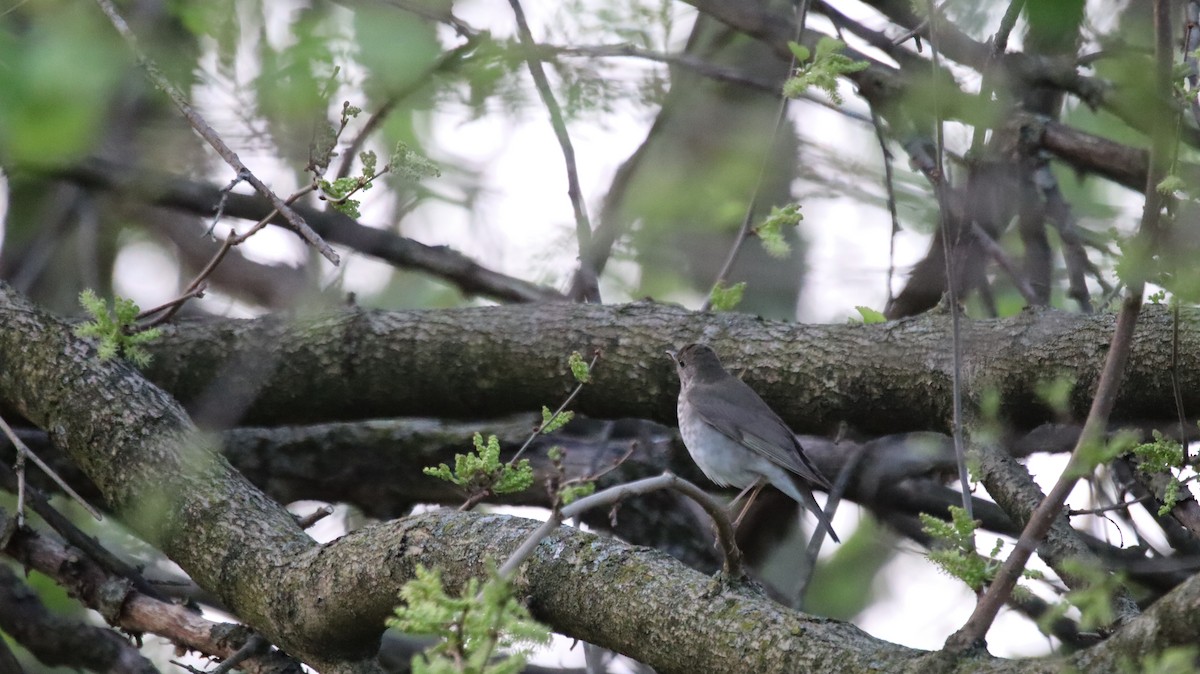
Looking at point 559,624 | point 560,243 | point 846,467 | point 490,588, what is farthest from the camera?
point 560,243

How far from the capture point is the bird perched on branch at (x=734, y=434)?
4.57m

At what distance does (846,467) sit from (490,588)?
3646 mm

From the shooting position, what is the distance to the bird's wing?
4.64 meters

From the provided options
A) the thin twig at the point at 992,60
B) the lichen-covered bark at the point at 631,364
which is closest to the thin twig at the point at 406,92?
the lichen-covered bark at the point at 631,364

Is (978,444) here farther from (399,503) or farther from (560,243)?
(560,243)

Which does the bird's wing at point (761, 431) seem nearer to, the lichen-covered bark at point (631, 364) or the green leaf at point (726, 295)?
the lichen-covered bark at point (631, 364)

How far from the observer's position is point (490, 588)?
177 cm

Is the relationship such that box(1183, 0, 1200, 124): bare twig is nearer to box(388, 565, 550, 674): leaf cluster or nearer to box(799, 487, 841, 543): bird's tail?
box(388, 565, 550, 674): leaf cluster

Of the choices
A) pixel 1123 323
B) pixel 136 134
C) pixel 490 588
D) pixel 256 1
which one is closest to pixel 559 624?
pixel 490 588

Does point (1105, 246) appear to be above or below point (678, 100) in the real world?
below

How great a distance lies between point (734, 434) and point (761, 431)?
0.13 metres

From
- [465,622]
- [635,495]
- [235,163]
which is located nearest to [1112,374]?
[635,495]

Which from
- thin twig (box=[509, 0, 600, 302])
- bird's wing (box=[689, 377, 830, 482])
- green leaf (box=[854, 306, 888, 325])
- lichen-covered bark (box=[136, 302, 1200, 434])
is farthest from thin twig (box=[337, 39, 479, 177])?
green leaf (box=[854, 306, 888, 325])

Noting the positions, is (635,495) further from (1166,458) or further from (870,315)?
(870,315)
